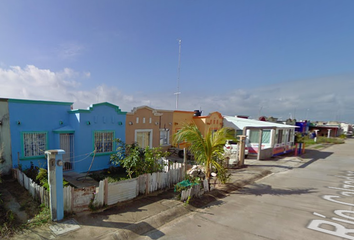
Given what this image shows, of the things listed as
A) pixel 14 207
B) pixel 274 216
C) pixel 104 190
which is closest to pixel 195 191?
pixel 274 216

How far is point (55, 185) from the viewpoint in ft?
15.8

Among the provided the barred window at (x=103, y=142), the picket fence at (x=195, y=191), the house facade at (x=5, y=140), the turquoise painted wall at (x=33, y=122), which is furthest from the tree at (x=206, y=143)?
the house facade at (x=5, y=140)

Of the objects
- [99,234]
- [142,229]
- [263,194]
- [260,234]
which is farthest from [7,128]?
[263,194]

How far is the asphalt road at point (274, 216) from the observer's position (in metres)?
4.76

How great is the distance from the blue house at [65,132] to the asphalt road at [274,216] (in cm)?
522

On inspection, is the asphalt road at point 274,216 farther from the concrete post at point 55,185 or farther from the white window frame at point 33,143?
the white window frame at point 33,143

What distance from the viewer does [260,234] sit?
4750 mm

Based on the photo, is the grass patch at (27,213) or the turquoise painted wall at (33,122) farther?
the turquoise painted wall at (33,122)

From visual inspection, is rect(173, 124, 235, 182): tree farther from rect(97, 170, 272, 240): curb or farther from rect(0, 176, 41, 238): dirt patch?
rect(0, 176, 41, 238): dirt patch

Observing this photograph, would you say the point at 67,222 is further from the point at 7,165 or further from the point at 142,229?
the point at 7,165

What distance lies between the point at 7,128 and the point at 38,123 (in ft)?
3.73

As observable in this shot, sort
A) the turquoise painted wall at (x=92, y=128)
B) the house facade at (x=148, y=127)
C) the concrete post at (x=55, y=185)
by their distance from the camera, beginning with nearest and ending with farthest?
1. the concrete post at (x=55, y=185)
2. the turquoise painted wall at (x=92, y=128)
3. the house facade at (x=148, y=127)

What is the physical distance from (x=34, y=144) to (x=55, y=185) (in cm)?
559

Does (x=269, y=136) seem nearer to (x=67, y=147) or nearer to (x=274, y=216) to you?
(x=274, y=216)
